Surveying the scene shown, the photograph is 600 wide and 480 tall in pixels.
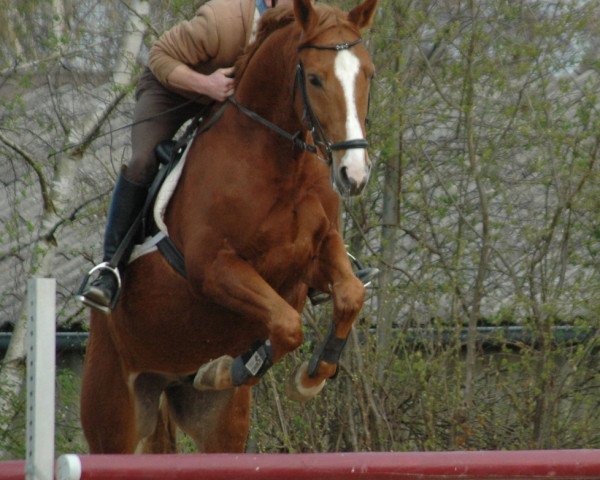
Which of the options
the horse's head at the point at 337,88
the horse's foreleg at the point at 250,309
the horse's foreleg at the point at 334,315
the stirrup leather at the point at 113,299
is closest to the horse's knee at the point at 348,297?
the horse's foreleg at the point at 334,315

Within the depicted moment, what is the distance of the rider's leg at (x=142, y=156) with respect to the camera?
6.47 metres

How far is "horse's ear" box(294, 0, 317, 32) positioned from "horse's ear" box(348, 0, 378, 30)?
21 centimetres

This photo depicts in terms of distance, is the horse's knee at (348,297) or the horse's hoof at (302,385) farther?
the horse's hoof at (302,385)

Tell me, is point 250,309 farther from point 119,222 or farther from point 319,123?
point 119,222

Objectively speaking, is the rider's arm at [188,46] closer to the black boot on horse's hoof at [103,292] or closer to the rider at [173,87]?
the rider at [173,87]

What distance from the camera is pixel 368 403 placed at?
8.50 m

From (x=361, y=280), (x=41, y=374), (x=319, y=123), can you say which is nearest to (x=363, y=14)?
(x=319, y=123)

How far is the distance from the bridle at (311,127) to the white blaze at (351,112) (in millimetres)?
30

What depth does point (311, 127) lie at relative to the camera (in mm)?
5621

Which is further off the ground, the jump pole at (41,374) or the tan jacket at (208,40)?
the tan jacket at (208,40)

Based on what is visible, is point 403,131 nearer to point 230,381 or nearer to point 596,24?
point 596,24

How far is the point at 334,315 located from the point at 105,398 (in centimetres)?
169

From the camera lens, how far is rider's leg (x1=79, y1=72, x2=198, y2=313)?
6.47 m

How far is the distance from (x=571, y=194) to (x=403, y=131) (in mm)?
1138
